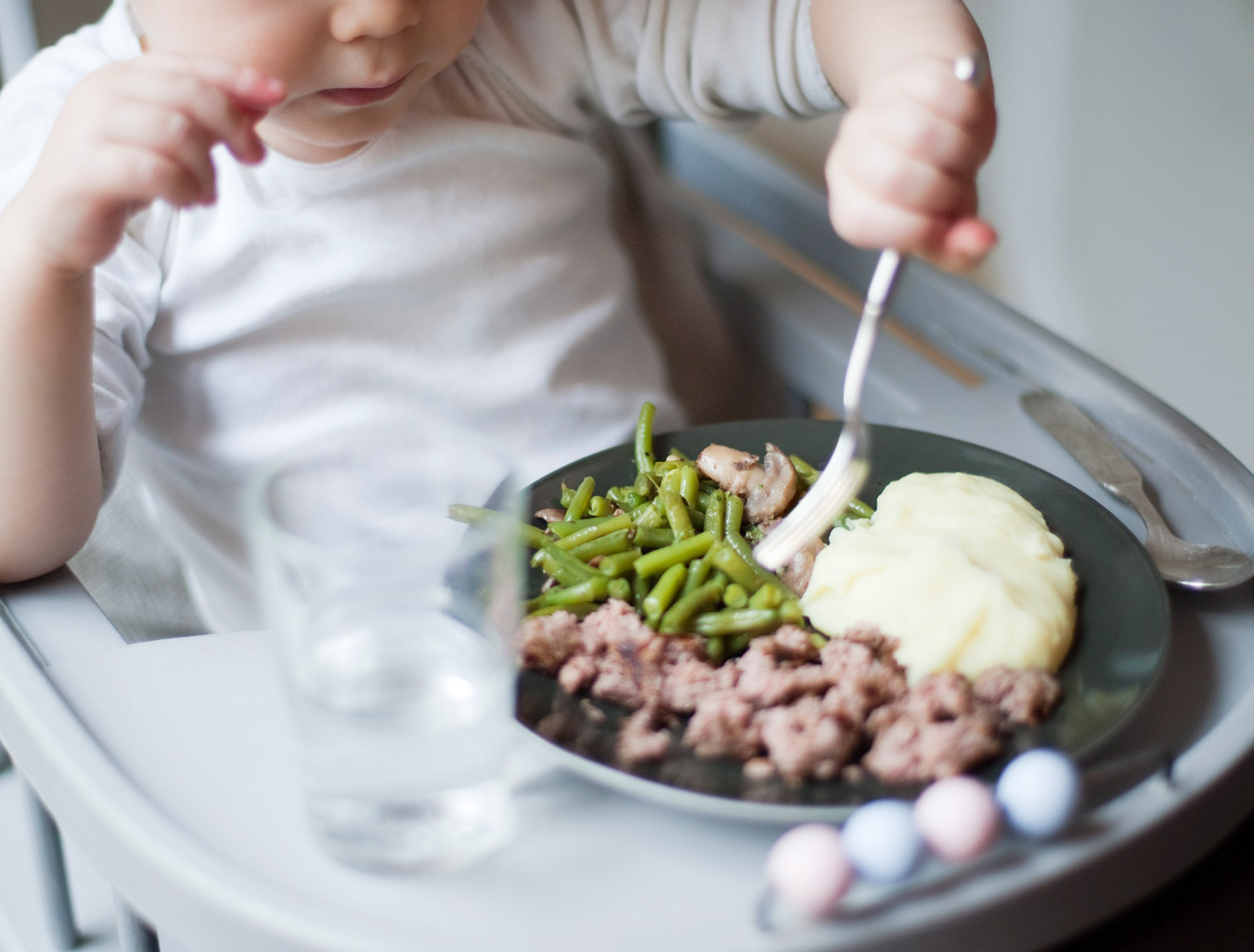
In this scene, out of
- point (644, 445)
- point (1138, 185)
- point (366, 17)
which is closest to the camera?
point (366, 17)

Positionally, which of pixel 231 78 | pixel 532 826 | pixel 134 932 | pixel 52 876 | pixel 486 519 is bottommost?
pixel 52 876

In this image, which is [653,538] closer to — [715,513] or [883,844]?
[715,513]

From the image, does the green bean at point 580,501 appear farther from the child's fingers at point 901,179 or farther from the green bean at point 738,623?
the child's fingers at point 901,179

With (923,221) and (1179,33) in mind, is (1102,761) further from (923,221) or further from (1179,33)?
(1179,33)

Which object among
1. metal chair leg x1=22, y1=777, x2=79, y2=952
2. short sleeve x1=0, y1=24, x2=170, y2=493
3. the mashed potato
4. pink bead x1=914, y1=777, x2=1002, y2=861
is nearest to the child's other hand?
the mashed potato

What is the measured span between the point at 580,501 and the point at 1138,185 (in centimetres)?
85

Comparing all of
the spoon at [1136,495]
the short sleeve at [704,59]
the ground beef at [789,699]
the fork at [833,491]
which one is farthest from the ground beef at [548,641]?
the short sleeve at [704,59]

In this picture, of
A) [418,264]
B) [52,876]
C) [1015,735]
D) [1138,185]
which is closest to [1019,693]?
[1015,735]

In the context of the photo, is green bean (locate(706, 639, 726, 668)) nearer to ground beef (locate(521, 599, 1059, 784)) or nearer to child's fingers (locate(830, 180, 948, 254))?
ground beef (locate(521, 599, 1059, 784))

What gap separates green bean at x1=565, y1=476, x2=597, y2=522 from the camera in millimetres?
707

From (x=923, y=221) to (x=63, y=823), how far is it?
50cm

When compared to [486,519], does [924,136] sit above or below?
above

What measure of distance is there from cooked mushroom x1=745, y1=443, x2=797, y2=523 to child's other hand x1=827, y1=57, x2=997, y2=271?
17 centimetres

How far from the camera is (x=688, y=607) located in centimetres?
61
